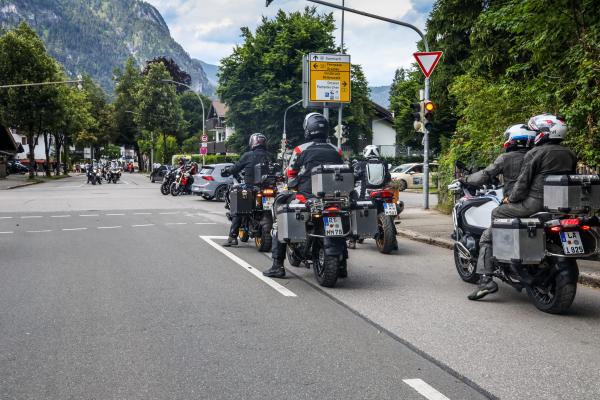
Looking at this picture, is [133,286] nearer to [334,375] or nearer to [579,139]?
[334,375]

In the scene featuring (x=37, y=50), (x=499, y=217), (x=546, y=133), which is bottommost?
(x=499, y=217)

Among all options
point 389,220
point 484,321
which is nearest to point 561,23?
point 389,220

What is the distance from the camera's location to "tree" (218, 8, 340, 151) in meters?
44.1

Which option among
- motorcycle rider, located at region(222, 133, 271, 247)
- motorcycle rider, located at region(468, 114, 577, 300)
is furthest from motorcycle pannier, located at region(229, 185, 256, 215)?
motorcycle rider, located at region(468, 114, 577, 300)

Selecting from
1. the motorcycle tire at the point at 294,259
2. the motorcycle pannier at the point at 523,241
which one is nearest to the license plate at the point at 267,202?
the motorcycle tire at the point at 294,259

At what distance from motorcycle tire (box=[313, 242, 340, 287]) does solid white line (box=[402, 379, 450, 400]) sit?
304 cm

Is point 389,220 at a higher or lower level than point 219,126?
lower

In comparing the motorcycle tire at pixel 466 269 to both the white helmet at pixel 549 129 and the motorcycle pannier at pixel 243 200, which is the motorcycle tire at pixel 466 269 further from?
the motorcycle pannier at pixel 243 200

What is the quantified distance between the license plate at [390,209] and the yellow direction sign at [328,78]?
13.2 meters

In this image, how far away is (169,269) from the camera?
836cm

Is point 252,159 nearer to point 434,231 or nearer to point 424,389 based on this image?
point 434,231

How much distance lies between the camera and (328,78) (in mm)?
23281

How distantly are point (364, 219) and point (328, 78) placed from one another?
1673 cm

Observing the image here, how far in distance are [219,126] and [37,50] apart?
46.2 m
